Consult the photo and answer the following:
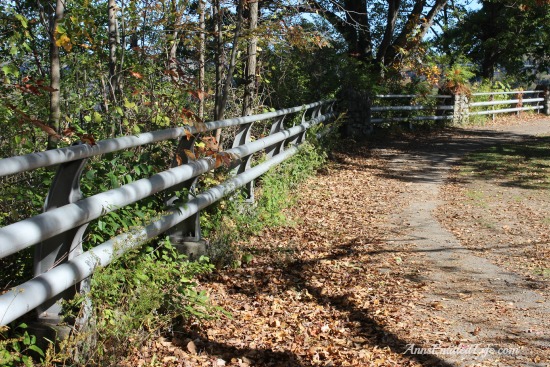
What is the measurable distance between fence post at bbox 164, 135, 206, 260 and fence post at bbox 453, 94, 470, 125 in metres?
20.2

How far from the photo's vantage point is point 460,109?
25656 millimetres

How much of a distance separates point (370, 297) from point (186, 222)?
1.81m

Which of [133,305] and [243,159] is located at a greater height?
[243,159]

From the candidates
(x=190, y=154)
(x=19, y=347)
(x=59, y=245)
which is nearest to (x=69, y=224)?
(x=59, y=245)

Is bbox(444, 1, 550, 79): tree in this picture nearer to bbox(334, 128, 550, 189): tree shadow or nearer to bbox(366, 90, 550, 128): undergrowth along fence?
bbox(366, 90, 550, 128): undergrowth along fence

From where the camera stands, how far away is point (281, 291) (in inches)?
242

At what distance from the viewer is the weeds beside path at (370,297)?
4.80m

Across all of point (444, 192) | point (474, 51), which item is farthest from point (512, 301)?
point (474, 51)

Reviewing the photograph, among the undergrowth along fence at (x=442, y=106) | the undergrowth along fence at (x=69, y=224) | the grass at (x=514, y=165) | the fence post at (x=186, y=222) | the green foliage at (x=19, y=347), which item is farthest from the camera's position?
the undergrowth along fence at (x=442, y=106)

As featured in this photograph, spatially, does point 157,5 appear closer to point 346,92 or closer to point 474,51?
point 346,92

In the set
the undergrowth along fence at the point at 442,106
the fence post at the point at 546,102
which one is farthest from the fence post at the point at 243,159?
the fence post at the point at 546,102

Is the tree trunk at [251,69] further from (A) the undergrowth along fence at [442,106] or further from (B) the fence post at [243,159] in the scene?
(A) the undergrowth along fence at [442,106]

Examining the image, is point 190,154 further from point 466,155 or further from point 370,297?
point 466,155

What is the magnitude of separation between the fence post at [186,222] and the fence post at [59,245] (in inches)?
70.3
